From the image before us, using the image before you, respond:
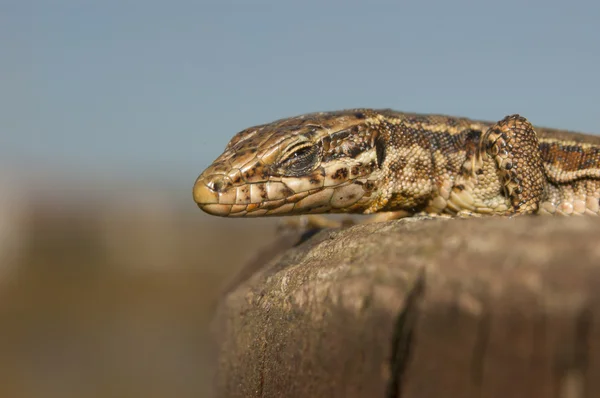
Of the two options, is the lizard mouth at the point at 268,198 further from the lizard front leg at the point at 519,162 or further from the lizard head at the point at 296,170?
the lizard front leg at the point at 519,162

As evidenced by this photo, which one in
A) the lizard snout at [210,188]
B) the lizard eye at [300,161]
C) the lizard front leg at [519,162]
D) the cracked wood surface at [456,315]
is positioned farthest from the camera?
the lizard eye at [300,161]

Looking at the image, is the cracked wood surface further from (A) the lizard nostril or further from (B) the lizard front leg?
(B) the lizard front leg

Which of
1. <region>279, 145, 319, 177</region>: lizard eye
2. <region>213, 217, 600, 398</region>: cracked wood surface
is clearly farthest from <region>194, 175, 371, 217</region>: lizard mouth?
<region>213, 217, 600, 398</region>: cracked wood surface

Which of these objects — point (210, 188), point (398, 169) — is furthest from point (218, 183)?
point (398, 169)

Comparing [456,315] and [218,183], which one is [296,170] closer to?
[218,183]

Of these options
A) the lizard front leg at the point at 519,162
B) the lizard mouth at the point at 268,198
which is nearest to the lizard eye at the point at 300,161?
the lizard mouth at the point at 268,198
